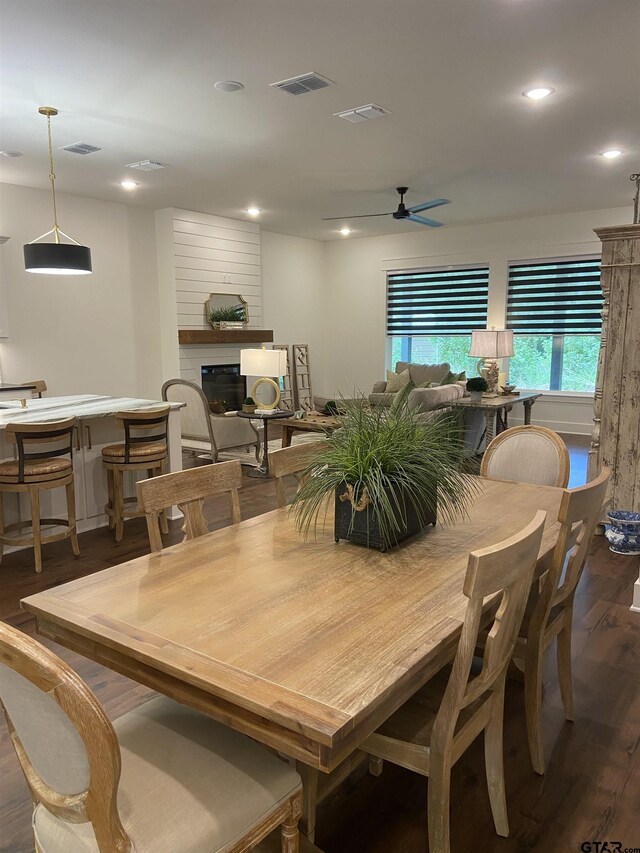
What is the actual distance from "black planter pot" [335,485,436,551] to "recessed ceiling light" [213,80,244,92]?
9.39 feet

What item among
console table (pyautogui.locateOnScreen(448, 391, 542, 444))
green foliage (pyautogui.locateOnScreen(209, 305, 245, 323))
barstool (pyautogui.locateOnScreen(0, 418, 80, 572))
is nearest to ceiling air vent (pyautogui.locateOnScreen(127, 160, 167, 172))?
green foliage (pyautogui.locateOnScreen(209, 305, 245, 323))

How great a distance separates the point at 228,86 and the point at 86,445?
98.6 inches

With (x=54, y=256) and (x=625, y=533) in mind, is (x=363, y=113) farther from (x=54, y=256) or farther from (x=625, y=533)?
(x=625, y=533)

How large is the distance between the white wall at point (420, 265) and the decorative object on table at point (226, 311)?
2223mm

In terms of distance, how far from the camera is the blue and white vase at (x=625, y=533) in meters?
3.83

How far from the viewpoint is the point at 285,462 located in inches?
95.0

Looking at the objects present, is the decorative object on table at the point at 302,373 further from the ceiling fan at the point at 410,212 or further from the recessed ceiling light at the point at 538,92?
the recessed ceiling light at the point at 538,92

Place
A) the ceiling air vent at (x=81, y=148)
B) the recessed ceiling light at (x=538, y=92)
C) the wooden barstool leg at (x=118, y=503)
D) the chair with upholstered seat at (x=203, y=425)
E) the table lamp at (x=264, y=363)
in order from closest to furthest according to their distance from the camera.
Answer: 1. the recessed ceiling light at (x=538, y=92)
2. the wooden barstool leg at (x=118, y=503)
3. the ceiling air vent at (x=81, y=148)
4. the table lamp at (x=264, y=363)
5. the chair with upholstered seat at (x=203, y=425)

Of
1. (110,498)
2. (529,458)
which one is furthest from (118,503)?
(529,458)

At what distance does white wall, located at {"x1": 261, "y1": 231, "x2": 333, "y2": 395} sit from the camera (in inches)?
372

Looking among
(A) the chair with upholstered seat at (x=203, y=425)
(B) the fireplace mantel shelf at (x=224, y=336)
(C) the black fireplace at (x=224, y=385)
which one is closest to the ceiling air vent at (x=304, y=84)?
(A) the chair with upholstered seat at (x=203, y=425)

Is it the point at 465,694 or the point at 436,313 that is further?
the point at 436,313

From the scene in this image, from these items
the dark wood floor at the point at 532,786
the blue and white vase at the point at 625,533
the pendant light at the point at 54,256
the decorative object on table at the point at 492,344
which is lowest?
the dark wood floor at the point at 532,786

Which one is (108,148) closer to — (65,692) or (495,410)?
(495,410)
